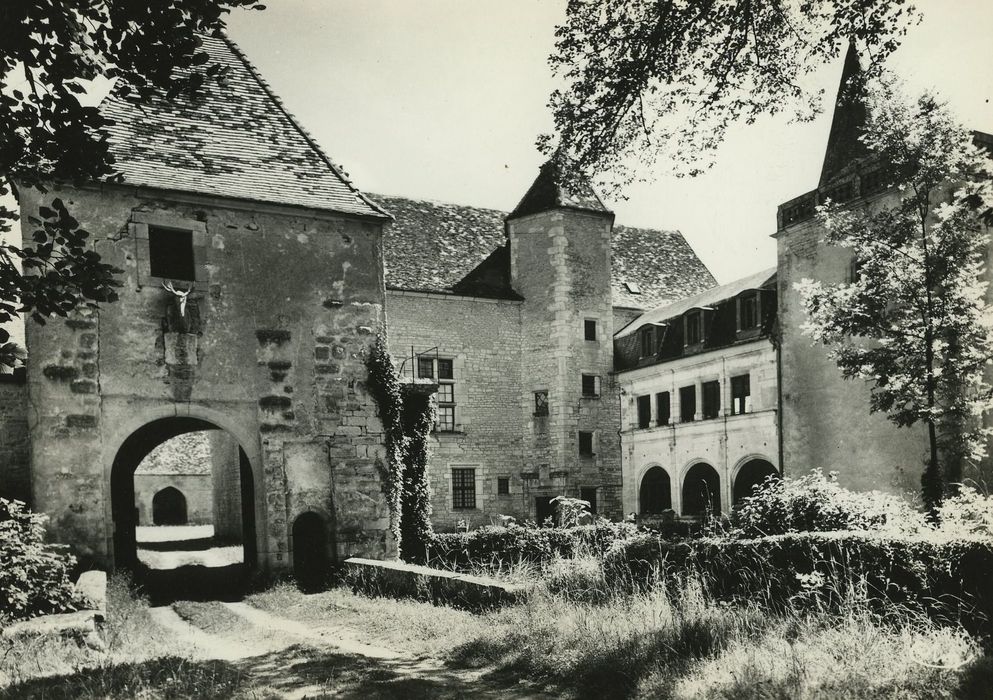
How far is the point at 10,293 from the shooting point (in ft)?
17.9

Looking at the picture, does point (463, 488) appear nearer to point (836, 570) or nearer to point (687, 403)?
point (687, 403)

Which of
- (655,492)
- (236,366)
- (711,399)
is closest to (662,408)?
(711,399)

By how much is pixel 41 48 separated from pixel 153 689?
4.43 meters

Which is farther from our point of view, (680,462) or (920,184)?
(680,462)

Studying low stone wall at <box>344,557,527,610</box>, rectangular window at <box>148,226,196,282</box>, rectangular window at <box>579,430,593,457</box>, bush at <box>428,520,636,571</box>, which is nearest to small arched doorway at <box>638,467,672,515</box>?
rectangular window at <box>579,430,593,457</box>

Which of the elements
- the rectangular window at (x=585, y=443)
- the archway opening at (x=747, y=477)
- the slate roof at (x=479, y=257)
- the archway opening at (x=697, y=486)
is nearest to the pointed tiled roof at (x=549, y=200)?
the slate roof at (x=479, y=257)

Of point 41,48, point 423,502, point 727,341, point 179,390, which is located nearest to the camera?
point 41,48

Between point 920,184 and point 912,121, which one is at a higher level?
point 912,121

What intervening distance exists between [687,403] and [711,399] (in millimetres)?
1284

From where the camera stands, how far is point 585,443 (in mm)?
27047

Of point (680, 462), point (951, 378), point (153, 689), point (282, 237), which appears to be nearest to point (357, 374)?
point (282, 237)

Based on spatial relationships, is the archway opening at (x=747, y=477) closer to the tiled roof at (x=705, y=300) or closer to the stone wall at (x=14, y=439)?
the tiled roof at (x=705, y=300)

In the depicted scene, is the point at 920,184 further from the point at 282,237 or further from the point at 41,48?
the point at 41,48

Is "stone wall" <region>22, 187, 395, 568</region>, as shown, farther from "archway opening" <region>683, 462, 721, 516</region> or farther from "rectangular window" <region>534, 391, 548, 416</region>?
"archway opening" <region>683, 462, 721, 516</region>
